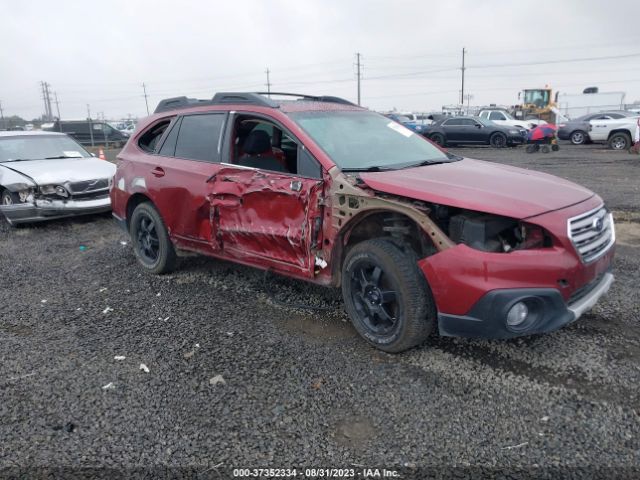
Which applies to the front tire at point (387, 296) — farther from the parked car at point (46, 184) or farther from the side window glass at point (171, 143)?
the parked car at point (46, 184)

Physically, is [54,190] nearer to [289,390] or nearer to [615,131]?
[289,390]

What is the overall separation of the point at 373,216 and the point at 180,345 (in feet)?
5.66

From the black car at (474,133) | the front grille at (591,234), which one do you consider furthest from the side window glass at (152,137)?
the black car at (474,133)

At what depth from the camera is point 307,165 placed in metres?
3.84

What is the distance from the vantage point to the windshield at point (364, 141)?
12.9 feet

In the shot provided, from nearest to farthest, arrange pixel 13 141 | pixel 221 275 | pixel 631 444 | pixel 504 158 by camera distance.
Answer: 1. pixel 631 444
2. pixel 221 275
3. pixel 13 141
4. pixel 504 158

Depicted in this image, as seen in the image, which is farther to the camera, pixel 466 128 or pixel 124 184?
pixel 466 128

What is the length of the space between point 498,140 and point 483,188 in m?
21.1

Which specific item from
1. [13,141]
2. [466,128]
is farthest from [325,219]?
[466,128]

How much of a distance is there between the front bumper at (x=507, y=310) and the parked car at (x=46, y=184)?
6.69 m

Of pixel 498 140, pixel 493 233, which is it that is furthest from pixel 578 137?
pixel 493 233

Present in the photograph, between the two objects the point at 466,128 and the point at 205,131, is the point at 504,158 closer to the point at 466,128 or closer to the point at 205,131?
the point at 466,128

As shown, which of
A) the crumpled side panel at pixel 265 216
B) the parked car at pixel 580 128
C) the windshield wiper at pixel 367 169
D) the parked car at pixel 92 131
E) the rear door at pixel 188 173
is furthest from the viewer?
the parked car at pixel 92 131

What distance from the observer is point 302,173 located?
153 inches
